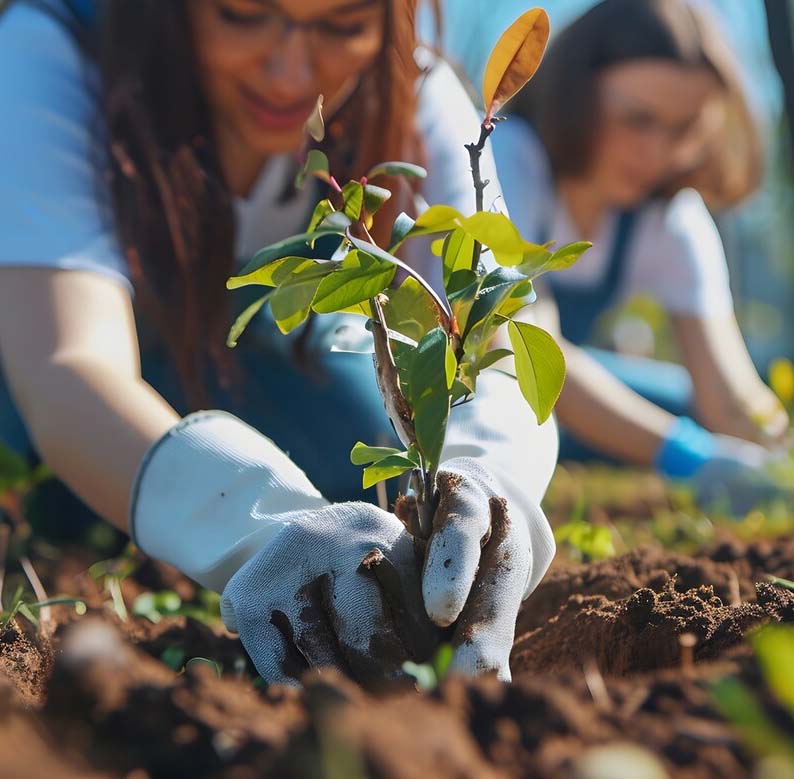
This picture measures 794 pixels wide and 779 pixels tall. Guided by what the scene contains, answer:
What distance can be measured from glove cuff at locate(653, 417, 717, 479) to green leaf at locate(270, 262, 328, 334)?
211 centimetres

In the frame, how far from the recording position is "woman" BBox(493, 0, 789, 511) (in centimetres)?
294

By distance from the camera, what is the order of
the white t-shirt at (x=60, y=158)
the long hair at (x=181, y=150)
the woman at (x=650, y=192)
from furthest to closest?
the woman at (x=650, y=192) < the long hair at (x=181, y=150) < the white t-shirt at (x=60, y=158)

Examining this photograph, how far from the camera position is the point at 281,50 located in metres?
1.66

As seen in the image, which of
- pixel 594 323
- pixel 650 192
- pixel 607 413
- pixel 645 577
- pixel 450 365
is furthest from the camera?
pixel 594 323

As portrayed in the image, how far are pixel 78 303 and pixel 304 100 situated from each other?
58cm

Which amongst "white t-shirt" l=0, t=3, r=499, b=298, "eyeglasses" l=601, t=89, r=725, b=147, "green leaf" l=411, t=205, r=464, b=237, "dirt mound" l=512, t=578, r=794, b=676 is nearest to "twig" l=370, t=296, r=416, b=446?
"green leaf" l=411, t=205, r=464, b=237

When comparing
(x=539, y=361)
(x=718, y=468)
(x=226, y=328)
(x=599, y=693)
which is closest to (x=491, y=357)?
(x=539, y=361)

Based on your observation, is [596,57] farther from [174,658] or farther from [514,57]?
[174,658]

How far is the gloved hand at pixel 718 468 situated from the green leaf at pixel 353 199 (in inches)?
71.8

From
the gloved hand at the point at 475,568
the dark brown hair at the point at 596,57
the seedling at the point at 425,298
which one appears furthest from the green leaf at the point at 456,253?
the dark brown hair at the point at 596,57

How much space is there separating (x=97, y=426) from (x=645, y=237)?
2453 mm

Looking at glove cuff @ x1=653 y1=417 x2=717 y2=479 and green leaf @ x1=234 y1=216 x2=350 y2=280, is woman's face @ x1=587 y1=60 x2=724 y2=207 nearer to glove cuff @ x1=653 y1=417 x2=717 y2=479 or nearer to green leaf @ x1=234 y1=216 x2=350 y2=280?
glove cuff @ x1=653 y1=417 x2=717 y2=479

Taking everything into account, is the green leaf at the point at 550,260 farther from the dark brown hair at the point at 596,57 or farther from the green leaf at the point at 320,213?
the dark brown hair at the point at 596,57

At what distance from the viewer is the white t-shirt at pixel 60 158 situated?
5.08 feet
